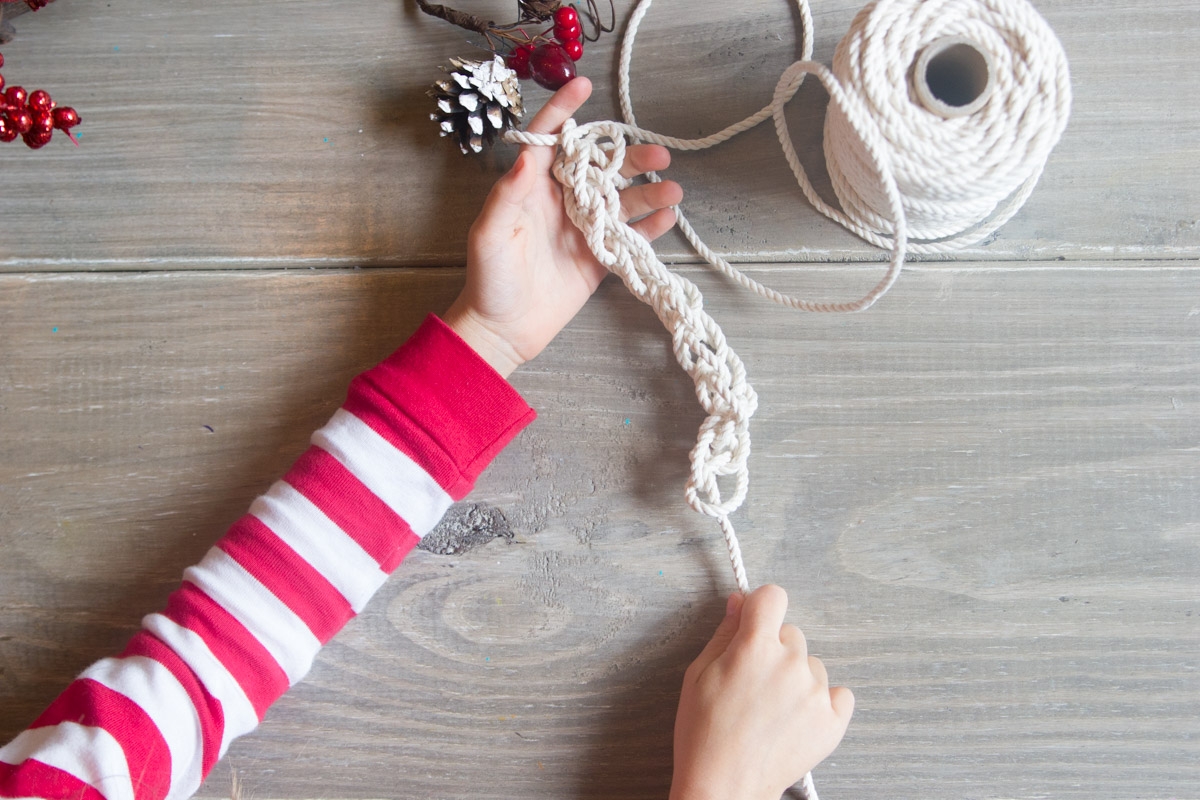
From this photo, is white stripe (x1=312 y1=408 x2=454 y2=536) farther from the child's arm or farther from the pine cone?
the pine cone

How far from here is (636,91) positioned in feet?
2.01

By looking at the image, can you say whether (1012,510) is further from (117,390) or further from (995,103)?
(117,390)

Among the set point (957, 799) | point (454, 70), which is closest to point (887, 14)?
point (454, 70)

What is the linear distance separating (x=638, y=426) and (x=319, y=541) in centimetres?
24

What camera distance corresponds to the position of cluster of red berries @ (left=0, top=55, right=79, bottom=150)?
0.46 meters

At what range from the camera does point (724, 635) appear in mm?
575

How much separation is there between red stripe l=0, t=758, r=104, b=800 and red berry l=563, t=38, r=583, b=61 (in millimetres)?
591

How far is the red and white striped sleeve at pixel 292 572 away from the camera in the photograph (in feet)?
1.69

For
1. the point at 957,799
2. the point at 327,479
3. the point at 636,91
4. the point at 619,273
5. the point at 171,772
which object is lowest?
the point at 957,799

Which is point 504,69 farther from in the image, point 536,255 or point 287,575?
point 287,575

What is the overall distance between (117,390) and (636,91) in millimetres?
465

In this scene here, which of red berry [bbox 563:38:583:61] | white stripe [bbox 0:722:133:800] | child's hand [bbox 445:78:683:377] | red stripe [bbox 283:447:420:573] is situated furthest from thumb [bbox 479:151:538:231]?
white stripe [bbox 0:722:133:800]

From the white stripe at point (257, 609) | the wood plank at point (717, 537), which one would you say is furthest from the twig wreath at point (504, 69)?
the white stripe at point (257, 609)

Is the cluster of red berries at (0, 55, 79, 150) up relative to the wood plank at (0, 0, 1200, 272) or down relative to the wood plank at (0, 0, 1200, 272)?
up
